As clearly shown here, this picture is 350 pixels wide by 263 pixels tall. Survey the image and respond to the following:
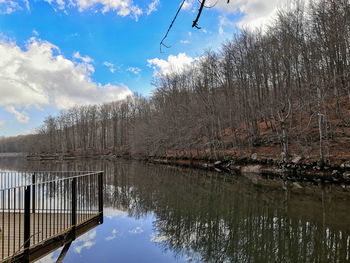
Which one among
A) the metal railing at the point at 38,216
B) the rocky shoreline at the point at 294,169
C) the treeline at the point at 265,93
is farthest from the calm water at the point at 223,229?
the treeline at the point at 265,93

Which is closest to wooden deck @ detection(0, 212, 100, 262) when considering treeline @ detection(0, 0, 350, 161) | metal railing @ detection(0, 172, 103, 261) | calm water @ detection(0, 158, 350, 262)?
metal railing @ detection(0, 172, 103, 261)

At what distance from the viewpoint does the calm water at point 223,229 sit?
589 cm

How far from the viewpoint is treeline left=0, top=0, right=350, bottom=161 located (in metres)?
19.6

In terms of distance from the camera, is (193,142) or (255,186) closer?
(255,186)

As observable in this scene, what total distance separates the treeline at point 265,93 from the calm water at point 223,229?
Answer: 29.3 feet

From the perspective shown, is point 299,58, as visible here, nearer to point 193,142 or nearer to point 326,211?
point 193,142

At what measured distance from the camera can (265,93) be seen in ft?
96.6

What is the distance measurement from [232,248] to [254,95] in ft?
84.3

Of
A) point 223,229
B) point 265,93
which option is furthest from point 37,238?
point 265,93

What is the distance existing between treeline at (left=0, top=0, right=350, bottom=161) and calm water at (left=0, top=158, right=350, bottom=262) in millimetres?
8927

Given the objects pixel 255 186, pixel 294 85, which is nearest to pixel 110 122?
pixel 294 85

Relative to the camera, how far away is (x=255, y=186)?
47.6 ft

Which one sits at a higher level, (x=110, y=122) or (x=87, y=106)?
(x=87, y=106)

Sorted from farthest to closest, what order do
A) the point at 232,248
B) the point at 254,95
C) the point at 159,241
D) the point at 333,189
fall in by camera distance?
the point at 254,95, the point at 333,189, the point at 159,241, the point at 232,248
